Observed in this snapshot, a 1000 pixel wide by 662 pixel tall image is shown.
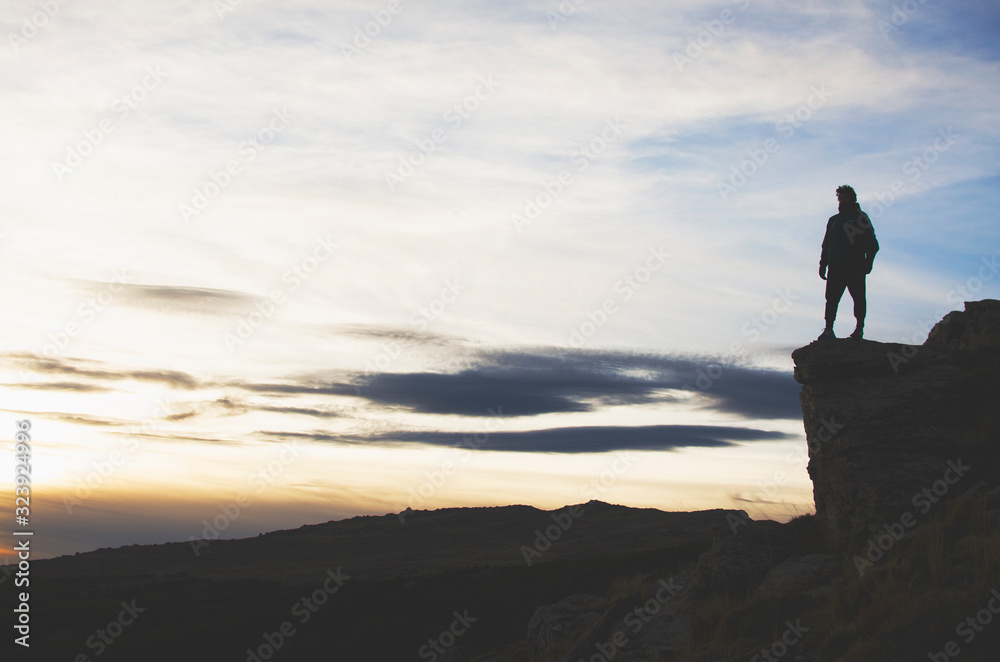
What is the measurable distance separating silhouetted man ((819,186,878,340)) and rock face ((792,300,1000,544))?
109 centimetres

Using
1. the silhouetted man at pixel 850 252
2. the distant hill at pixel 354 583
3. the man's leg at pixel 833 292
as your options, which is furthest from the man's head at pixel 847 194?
the distant hill at pixel 354 583

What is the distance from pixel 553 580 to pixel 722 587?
27.4m

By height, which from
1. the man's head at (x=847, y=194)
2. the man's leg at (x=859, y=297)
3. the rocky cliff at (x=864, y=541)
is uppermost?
the man's head at (x=847, y=194)

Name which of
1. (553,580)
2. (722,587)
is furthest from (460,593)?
(722,587)

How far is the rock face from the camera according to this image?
39.2 feet

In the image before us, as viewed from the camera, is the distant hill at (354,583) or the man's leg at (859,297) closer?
the man's leg at (859,297)

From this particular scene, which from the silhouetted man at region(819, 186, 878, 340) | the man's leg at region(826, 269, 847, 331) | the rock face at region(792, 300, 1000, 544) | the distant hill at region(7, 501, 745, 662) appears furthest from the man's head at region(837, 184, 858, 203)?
the distant hill at region(7, 501, 745, 662)

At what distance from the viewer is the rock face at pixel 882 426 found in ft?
39.2

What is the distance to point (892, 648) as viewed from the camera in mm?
8500

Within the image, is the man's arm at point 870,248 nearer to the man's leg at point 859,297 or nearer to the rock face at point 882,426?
the man's leg at point 859,297

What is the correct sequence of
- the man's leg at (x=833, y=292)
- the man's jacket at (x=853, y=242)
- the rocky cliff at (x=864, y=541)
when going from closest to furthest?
the rocky cliff at (x=864, y=541)
the man's jacket at (x=853, y=242)
the man's leg at (x=833, y=292)

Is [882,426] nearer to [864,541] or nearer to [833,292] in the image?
[864,541]

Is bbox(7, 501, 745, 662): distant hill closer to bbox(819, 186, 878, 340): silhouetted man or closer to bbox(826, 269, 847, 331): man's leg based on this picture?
bbox(826, 269, 847, 331): man's leg

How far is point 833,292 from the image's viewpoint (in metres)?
15.4
